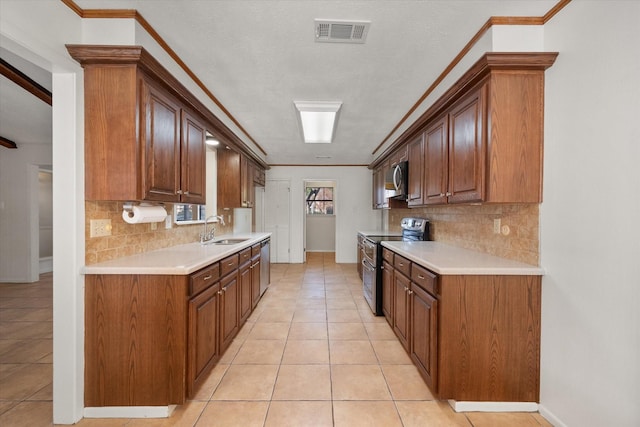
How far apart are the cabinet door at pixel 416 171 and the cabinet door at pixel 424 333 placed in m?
1.19

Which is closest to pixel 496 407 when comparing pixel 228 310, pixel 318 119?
pixel 228 310

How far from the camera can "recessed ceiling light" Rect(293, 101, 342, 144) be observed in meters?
3.05

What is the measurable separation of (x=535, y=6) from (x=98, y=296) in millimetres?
3138

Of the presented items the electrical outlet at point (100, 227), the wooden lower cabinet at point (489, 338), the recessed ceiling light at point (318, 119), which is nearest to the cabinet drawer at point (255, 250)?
the electrical outlet at point (100, 227)

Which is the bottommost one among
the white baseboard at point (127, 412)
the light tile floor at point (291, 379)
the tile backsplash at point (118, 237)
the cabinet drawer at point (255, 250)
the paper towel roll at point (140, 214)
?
the light tile floor at point (291, 379)

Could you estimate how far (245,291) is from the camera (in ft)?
9.97

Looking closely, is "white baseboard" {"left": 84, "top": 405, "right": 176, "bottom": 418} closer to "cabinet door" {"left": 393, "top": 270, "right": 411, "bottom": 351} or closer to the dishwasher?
"cabinet door" {"left": 393, "top": 270, "right": 411, "bottom": 351}

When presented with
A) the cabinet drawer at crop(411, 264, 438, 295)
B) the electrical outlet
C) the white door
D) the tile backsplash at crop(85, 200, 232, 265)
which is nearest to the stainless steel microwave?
the cabinet drawer at crop(411, 264, 438, 295)

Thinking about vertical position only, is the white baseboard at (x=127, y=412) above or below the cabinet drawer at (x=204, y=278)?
below

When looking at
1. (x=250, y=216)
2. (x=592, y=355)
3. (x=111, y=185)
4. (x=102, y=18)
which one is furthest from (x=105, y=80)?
(x=250, y=216)

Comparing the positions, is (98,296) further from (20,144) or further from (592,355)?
(20,144)

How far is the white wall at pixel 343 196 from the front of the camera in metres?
6.73

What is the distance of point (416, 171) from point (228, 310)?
240 centimetres

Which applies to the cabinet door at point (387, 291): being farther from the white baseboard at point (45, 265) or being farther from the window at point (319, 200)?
the white baseboard at point (45, 265)
